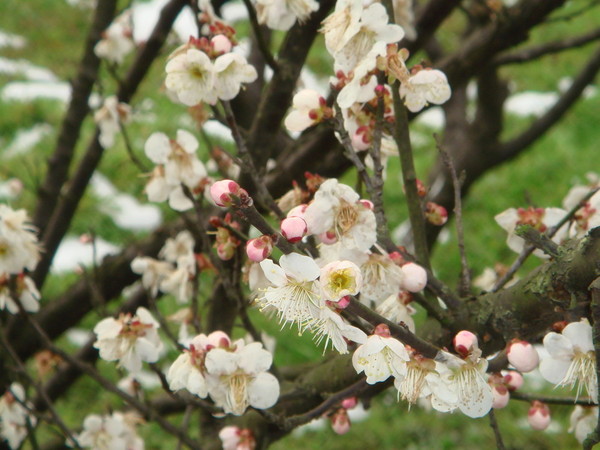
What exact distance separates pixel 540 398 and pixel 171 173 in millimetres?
683

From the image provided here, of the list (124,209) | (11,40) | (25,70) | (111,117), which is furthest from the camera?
(11,40)

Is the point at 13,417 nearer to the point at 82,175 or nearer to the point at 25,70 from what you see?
the point at 82,175

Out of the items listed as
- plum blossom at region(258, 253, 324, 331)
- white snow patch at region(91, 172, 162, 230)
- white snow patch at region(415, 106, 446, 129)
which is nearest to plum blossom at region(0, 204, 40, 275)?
plum blossom at region(258, 253, 324, 331)

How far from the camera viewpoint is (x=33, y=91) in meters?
4.62

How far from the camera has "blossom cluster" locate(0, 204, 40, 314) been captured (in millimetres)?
1396

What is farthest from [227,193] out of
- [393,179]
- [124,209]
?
[124,209]

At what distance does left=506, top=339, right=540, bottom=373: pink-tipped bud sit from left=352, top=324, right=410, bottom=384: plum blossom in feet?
0.57

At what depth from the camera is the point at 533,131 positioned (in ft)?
8.24

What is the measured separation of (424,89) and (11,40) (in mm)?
4550

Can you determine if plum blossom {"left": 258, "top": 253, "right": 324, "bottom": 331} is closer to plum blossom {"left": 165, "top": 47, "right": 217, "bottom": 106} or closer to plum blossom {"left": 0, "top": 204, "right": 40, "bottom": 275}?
plum blossom {"left": 165, "top": 47, "right": 217, "bottom": 106}

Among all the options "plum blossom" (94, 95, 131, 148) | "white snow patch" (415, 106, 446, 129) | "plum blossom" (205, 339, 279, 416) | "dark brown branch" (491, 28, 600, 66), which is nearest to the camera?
"plum blossom" (205, 339, 279, 416)

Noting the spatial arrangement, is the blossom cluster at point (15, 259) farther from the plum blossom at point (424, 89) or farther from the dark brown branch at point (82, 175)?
the plum blossom at point (424, 89)

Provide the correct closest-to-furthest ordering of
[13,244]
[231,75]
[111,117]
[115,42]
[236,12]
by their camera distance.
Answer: [231,75], [13,244], [111,117], [115,42], [236,12]

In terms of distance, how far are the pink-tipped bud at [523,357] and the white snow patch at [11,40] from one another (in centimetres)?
473
